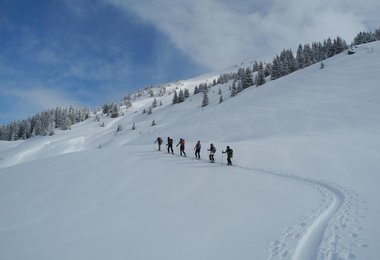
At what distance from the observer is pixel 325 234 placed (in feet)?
25.9

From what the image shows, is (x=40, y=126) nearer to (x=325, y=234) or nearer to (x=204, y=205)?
(x=204, y=205)

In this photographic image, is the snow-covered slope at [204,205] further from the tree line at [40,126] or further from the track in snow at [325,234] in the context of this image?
the tree line at [40,126]

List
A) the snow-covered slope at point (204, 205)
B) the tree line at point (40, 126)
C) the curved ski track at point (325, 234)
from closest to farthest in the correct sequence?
the curved ski track at point (325, 234) → the snow-covered slope at point (204, 205) → the tree line at point (40, 126)

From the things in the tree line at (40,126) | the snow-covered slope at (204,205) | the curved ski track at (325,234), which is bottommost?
the curved ski track at (325,234)

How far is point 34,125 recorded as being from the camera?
436 feet

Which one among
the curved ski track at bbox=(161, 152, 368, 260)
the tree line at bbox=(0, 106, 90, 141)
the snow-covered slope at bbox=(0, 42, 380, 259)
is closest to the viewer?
the curved ski track at bbox=(161, 152, 368, 260)

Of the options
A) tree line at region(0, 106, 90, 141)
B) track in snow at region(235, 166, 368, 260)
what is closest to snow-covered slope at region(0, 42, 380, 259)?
track in snow at region(235, 166, 368, 260)

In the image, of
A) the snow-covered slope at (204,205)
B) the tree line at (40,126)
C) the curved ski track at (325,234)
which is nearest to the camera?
the curved ski track at (325,234)

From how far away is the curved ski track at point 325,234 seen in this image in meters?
6.82

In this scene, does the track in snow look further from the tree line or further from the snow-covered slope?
the tree line

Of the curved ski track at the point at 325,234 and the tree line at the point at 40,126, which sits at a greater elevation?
the tree line at the point at 40,126

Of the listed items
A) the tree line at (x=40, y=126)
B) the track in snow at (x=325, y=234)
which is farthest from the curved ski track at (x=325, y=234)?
the tree line at (x=40, y=126)

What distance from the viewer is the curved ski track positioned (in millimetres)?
6824

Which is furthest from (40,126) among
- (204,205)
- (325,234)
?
(325,234)
